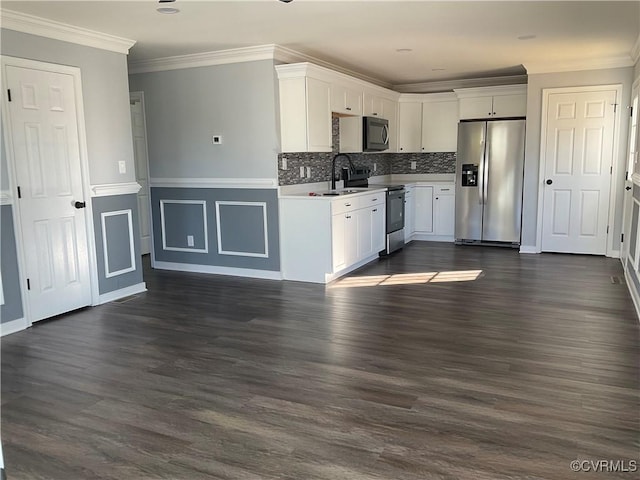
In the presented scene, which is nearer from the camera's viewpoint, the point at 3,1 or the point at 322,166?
the point at 3,1

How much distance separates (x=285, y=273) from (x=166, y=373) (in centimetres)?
256

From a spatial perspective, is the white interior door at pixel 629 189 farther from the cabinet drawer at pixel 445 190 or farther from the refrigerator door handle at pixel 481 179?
the cabinet drawer at pixel 445 190

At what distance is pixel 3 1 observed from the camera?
3664 mm

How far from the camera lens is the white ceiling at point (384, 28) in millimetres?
3912

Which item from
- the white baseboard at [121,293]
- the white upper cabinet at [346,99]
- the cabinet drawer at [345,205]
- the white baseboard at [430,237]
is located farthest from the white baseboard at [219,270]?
the white baseboard at [430,237]

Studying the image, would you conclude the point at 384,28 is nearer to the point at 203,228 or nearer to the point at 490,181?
the point at 203,228

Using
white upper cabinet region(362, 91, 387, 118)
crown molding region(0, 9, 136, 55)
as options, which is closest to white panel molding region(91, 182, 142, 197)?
crown molding region(0, 9, 136, 55)

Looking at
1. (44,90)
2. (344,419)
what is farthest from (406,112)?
(344,419)

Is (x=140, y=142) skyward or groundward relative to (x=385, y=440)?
skyward

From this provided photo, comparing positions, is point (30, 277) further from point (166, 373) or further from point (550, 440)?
point (550, 440)

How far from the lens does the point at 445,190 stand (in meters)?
7.79

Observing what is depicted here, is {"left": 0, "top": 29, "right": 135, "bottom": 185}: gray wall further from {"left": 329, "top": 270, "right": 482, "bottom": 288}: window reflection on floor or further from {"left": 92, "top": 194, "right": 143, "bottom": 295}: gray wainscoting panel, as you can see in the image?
{"left": 329, "top": 270, "right": 482, "bottom": 288}: window reflection on floor

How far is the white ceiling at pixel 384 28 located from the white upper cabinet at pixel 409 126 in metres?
1.61

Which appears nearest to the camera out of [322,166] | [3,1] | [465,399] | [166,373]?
[465,399]
